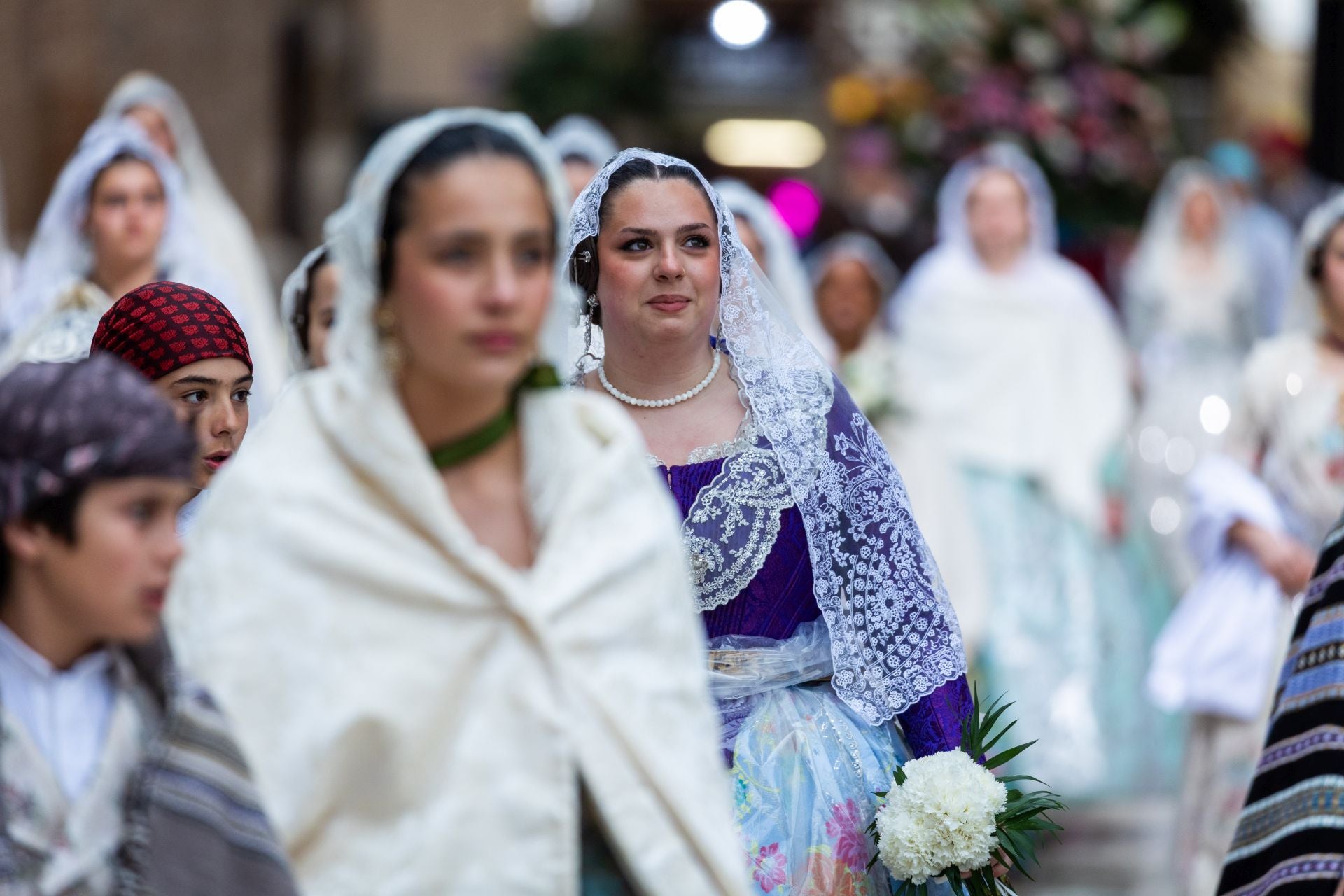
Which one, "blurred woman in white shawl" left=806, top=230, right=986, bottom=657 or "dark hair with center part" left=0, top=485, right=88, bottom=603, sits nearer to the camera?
"dark hair with center part" left=0, top=485, right=88, bottom=603

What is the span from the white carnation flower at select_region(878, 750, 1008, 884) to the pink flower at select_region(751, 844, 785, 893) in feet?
0.68

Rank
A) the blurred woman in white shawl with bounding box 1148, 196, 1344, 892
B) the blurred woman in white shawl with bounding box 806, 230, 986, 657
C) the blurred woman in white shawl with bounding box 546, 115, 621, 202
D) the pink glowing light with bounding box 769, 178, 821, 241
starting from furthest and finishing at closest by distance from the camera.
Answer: the pink glowing light with bounding box 769, 178, 821, 241
the blurred woman in white shawl with bounding box 806, 230, 986, 657
the blurred woman in white shawl with bounding box 546, 115, 621, 202
the blurred woman in white shawl with bounding box 1148, 196, 1344, 892

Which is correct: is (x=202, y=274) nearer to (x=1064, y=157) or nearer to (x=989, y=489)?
(x=989, y=489)

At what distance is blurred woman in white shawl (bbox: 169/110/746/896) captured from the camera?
295cm

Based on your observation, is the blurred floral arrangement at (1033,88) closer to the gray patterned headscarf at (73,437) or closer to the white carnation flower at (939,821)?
the white carnation flower at (939,821)

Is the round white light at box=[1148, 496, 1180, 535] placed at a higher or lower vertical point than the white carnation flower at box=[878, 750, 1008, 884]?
higher

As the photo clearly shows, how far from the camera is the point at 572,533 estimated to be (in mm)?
3115

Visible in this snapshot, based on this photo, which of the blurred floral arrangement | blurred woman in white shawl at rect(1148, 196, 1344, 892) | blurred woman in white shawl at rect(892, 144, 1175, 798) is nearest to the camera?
blurred woman in white shawl at rect(1148, 196, 1344, 892)

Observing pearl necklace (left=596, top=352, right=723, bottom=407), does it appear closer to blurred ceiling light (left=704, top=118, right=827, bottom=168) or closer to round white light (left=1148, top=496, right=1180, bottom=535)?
round white light (left=1148, top=496, right=1180, bottom=535)

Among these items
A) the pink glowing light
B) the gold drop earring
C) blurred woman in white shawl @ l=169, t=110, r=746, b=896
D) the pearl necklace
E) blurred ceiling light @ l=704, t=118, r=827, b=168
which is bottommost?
blurred woman in white shawl @ l=169, t=110, r=746, b=896

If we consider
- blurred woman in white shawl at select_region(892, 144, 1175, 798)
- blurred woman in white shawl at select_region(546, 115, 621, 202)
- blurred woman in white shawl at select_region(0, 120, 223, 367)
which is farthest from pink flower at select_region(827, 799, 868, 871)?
blurred woman in white shawl at select_region(892, 144, 1175, 798)

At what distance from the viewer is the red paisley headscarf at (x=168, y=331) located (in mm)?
4277

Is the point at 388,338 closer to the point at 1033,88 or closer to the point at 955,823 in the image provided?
the point at 955,823

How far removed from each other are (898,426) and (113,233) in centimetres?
382
